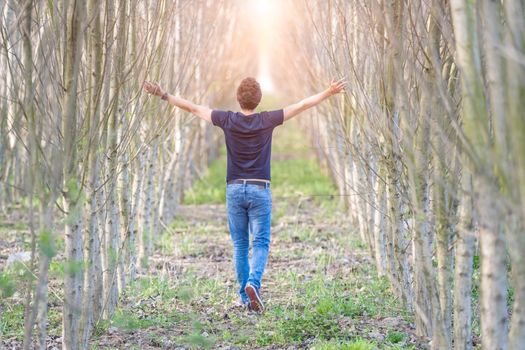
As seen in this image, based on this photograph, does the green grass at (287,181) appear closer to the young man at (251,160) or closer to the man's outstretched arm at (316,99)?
the young man at (251,160)

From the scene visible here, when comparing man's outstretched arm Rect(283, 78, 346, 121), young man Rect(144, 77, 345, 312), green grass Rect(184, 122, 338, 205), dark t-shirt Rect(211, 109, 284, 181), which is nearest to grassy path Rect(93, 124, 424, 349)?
young man Rect(144, 77, 345, 312)

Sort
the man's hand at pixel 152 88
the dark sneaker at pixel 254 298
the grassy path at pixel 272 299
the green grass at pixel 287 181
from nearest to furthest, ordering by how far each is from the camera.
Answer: the grassy path at pixel 272 299
the man's hand at pixel 152 88
the dark sneaker at pixel 254 298
the green grass at pixel 287 181

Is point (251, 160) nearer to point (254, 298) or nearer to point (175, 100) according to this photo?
point (175, 100)

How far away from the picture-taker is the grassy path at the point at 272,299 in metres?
6.05

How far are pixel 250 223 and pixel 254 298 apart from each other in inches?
26.5

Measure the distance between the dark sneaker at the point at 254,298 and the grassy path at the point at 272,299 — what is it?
0.22 feet

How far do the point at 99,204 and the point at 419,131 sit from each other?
2.45m

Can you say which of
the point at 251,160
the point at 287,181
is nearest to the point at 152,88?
the point at 251,160

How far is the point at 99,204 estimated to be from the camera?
20.6 ft

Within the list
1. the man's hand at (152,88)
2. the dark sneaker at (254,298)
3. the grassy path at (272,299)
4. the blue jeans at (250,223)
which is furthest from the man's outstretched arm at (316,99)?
the grassy path at (272,299)

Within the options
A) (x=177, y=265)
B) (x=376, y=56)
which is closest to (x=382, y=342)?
(x=376, y=56)

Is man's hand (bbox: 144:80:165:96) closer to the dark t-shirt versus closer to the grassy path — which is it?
the dark t-shirt

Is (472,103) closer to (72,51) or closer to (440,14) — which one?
(440,14)

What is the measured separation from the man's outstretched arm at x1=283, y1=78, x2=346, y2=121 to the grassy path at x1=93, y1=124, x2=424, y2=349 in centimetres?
162
